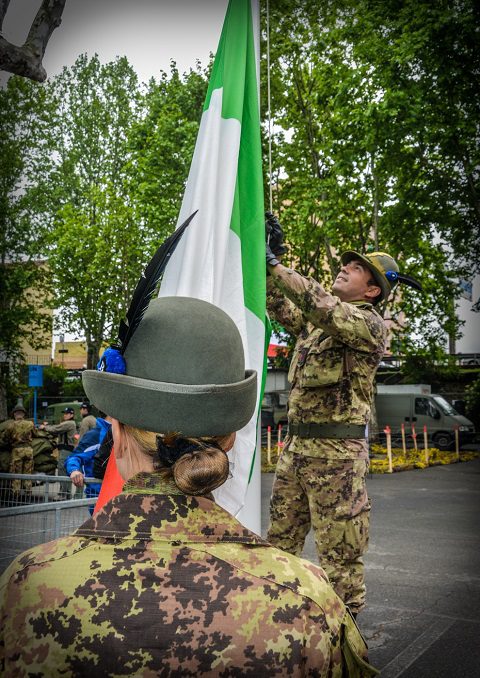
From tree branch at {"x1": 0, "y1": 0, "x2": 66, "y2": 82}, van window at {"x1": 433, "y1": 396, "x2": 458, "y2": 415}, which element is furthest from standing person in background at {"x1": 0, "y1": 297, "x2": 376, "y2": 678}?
van window at {"x1": 433, "y1": 396, "x2": 458, "y2": 415}

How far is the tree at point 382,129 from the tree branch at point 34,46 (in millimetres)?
6474

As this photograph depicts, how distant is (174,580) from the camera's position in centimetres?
112

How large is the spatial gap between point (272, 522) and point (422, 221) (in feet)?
43.9

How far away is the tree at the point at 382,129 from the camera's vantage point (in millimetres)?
13227

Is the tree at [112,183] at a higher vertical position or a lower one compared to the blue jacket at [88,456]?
higher

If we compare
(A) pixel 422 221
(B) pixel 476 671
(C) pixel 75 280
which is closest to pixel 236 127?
(B) pixel 476 671

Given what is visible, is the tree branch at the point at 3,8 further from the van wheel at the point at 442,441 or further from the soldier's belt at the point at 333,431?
the van wheel at the point at 442,441

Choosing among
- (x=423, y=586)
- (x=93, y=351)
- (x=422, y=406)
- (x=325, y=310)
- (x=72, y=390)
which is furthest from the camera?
(x=72, y=390)

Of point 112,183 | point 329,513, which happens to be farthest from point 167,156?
point 329,513

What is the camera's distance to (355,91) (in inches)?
674

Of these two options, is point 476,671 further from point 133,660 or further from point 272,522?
point 133,660

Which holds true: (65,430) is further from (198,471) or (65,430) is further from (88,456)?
(198,471)

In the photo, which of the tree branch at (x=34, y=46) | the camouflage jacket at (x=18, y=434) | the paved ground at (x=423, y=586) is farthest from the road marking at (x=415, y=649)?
the camouflage jacket at (x=18, y=434)

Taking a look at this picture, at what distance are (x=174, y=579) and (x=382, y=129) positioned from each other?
1623 centimetres
